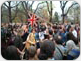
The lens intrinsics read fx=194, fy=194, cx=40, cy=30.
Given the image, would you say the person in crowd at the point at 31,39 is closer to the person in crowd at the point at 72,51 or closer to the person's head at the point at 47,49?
the person in crowd at the point at 72,51

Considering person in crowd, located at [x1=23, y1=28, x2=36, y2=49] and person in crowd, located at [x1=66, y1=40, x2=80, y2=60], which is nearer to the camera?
person in crowd, located at [x1=66, y1=40, x2=80, y2=60]

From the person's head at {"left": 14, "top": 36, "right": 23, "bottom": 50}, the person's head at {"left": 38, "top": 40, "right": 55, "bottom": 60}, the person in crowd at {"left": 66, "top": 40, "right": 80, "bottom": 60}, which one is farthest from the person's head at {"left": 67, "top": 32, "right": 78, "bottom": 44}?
the person's head at {"left": 38, "top": 40, "right": 55, "bottom": 60}

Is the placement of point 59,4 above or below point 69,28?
above

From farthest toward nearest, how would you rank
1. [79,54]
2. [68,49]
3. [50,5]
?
[50,5] < [79,54] < [68,49]

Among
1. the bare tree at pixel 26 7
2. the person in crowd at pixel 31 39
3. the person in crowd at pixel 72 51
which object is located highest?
the bare tree at pixel 26 7

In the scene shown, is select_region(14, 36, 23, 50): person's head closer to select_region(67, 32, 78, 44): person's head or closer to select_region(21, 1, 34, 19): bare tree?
select_region(21, 1, 34, 19): bare tree

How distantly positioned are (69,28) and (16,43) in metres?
0.96

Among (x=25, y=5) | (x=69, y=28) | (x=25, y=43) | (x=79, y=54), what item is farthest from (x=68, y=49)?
(x=25, y=5)

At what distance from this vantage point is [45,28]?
3.39 meters

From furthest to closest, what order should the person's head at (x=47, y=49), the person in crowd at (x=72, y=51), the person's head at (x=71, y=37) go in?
the person's head at (x=71, y=37) < the person in crowd at (x=72, y=51) < the person's head at (x=47, y=49)

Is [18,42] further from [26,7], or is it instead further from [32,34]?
[26,7]

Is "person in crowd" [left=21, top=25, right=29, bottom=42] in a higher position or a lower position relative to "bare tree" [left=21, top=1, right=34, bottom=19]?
lower

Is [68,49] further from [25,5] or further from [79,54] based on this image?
[25,5]

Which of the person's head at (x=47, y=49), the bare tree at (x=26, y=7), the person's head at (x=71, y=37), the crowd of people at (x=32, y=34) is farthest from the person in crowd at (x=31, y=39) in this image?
the person's head at (x=47, y=49)
